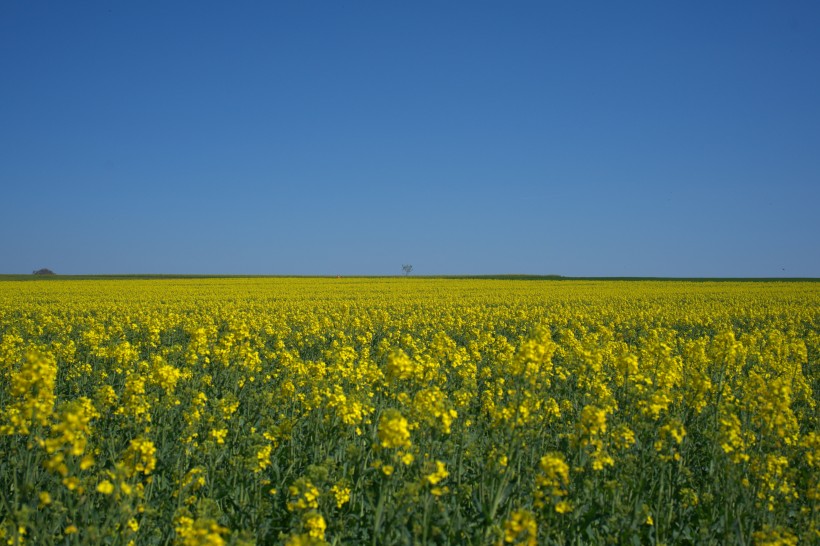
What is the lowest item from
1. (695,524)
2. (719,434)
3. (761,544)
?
(695,524)

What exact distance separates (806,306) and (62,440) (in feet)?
101

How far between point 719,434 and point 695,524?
2.98ft

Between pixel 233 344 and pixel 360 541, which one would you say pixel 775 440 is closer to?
pixel 360 541

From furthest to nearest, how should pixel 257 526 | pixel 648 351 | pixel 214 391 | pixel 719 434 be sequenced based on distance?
pixel 214 391 < pixel 648 351 < pixel 719 434 < pixel 257 526

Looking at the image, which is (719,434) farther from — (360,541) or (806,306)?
(806,306)

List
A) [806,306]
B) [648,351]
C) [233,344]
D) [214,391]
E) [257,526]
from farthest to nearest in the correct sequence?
[806,306], [233,344], [214,391], [648,351], [257,526]

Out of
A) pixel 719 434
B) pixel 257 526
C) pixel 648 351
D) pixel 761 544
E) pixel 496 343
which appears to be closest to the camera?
pixel 761 544

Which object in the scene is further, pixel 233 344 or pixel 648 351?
pixel 233 344

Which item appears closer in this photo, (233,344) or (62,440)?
(62,440)

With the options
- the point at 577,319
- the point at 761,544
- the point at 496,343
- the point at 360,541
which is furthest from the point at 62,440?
the point at 577,319

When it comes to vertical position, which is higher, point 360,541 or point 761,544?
point 761,544

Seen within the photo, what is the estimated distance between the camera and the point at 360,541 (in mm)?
4605

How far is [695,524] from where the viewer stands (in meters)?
5.33

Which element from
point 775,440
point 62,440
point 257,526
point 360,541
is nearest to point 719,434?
point 775,440
